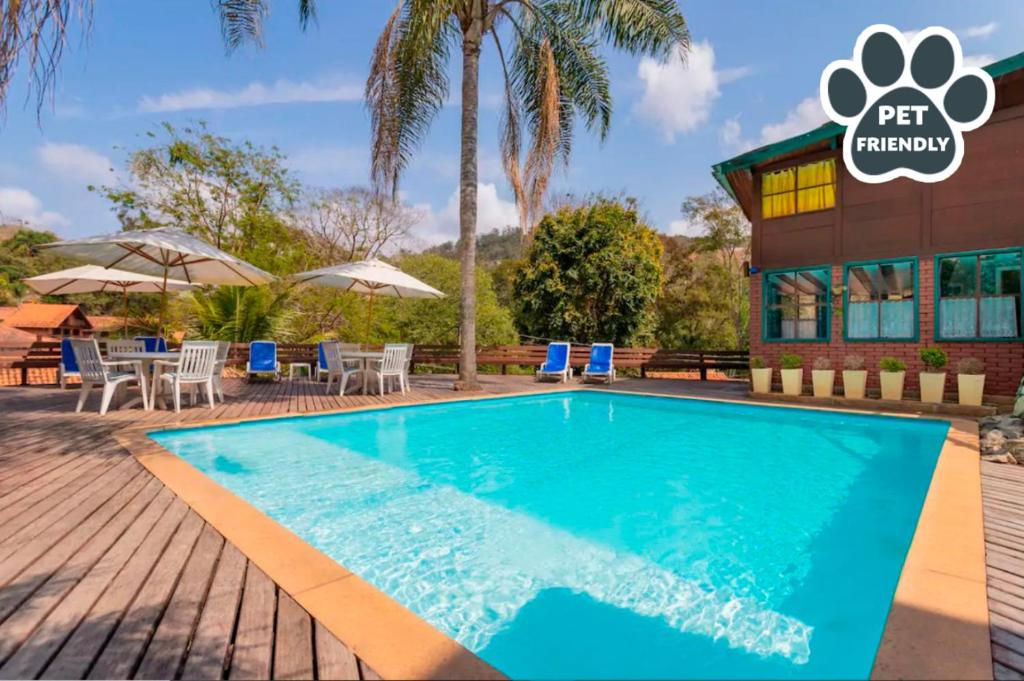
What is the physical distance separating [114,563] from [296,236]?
20509 mm

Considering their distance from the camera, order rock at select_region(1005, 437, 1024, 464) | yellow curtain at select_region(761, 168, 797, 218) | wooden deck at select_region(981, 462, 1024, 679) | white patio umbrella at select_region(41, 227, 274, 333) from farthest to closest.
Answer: yellow curtain at select_region(761, 168, 797, 218)
white patio umbrella at select_region(41, 227, 274, 333)
rock at select_region(1005, 437, 1024, 464)
wooden deck at select_region(981, 462, 1024, 679)

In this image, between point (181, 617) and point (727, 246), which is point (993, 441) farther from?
point (727, 246)

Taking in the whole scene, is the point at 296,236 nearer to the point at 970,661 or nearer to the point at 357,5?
the point at 357,5

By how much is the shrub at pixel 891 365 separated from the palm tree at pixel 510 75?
A: 6.99 meters

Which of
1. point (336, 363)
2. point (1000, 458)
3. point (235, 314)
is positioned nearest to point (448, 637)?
point (1000, 458)

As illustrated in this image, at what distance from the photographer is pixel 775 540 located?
3279 mm

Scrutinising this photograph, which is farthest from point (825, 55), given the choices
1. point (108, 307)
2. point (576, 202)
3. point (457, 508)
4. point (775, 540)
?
point (108, 307)

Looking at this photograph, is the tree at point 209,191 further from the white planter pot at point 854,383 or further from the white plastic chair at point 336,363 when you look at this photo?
the white planter pot at point 854,383

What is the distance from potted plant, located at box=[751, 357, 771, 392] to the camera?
33.2 ft

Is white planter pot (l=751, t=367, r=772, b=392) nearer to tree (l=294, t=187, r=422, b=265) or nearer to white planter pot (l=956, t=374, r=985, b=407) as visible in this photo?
white planter pot (l=956, t=374, r=985, b=407)

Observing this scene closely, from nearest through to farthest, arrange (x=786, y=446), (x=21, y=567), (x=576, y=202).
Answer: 1. (x=21, y=567)
2. (x=786, y=446)
3. (x=576, y=202)

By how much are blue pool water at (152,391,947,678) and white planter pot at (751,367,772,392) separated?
3206 mm

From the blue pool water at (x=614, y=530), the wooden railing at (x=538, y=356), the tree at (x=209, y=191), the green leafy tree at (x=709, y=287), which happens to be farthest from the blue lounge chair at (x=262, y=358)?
the green leafy tree at (x=709, y=287)

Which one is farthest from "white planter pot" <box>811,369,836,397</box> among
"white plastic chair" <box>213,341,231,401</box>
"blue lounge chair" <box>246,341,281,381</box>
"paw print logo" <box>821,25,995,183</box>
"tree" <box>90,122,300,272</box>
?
"tree" <box>90,122,300,272</box>
